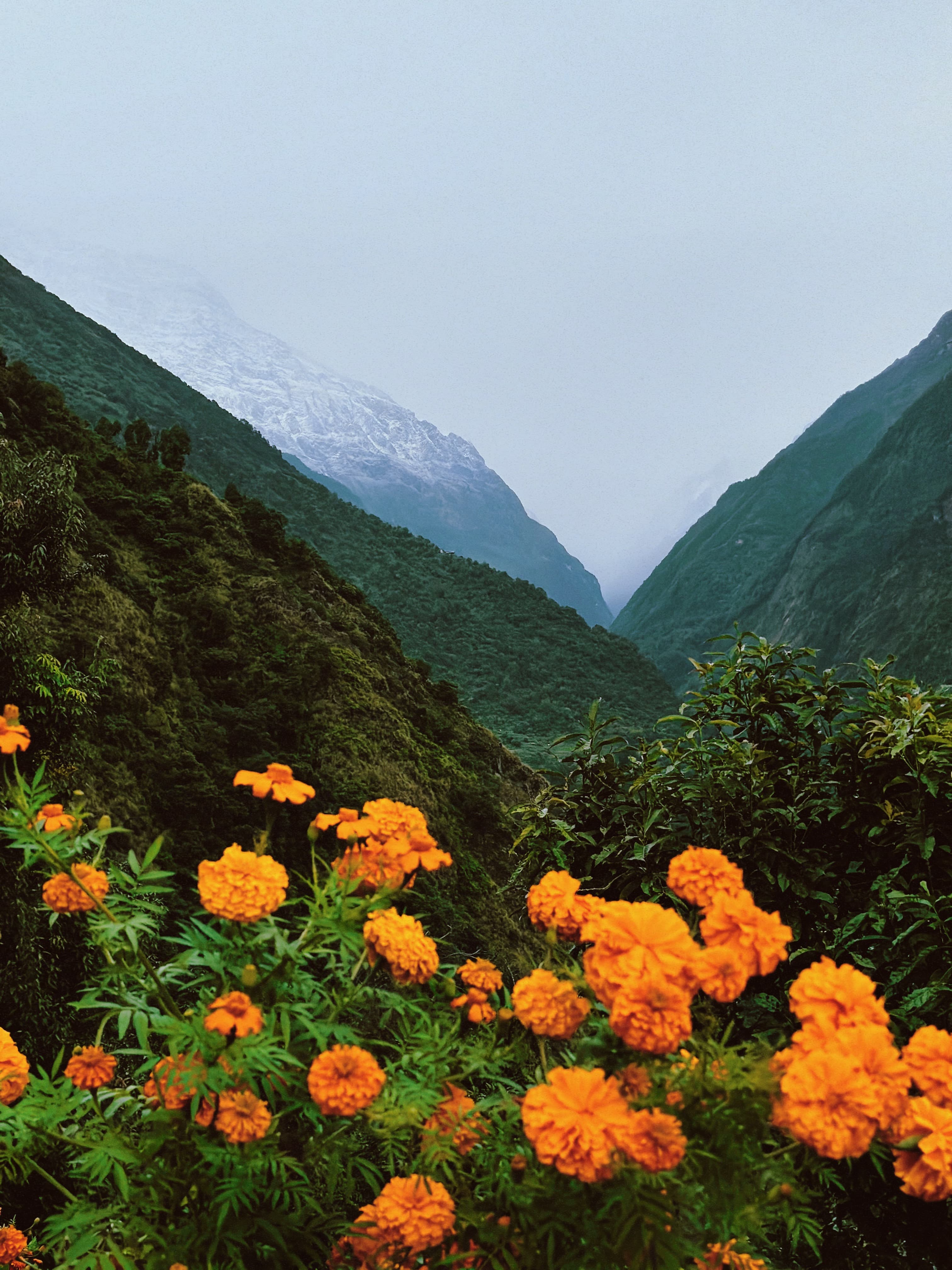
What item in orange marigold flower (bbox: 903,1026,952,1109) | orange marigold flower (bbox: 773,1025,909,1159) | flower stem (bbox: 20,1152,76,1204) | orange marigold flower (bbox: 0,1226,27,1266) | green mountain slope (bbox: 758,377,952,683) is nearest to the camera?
orange marigold flower (bbox: 773,1025,909,1159)

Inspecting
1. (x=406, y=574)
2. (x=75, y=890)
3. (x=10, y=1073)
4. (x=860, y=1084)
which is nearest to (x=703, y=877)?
(x=860, y=1084)

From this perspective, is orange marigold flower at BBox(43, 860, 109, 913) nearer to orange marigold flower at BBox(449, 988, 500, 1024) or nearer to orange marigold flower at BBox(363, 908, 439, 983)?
orange marigold flower at BBox(363, 908, 439, 983)

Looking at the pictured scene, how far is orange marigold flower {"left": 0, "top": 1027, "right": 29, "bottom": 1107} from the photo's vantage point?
57.9 inches

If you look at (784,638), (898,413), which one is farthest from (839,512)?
(898,413)

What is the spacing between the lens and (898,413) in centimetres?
9731

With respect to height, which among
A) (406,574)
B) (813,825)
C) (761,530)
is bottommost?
(813,825)

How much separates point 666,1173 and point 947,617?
51.5m

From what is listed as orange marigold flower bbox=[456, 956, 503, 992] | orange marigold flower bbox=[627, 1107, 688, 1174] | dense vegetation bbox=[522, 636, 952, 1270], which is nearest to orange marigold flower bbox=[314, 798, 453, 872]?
orange marigold flower bbox=[456, 956, 503, 992]

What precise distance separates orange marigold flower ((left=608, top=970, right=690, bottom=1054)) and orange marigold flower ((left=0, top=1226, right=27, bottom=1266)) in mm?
1676

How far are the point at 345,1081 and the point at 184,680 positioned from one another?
753cm

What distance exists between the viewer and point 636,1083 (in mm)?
1143

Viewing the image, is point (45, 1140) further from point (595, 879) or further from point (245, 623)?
point (245, 623)

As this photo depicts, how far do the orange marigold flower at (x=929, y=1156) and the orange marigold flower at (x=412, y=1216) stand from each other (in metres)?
0.71

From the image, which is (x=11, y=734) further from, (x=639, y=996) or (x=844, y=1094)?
(x=844, y=1094)
